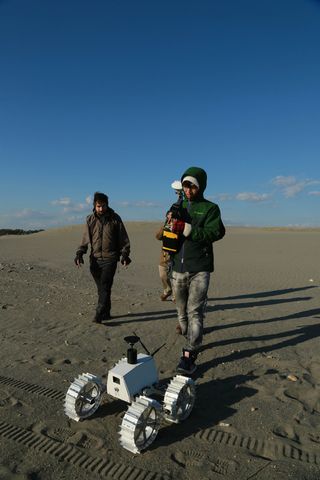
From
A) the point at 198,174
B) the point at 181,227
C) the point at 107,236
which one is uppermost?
the point at 198,174

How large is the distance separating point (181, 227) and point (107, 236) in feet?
9.63

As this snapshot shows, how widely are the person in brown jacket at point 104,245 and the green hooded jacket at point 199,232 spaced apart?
8.09 feet

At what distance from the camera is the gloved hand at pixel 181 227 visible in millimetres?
4676

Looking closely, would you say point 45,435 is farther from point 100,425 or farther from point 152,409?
point 152,409

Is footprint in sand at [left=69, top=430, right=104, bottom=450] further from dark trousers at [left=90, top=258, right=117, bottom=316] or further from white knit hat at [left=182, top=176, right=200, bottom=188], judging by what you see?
dark trousers at [left=90, top=258, right=117, bottom=316]

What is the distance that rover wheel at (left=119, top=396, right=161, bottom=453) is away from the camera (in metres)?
3.21

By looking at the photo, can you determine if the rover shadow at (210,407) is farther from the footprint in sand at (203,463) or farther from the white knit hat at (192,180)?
the white knit hat at (192,180)

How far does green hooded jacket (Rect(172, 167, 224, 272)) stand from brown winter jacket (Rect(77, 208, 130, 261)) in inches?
97.6

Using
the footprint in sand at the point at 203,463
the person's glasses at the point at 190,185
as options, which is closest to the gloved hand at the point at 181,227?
the person's glasses at the point at 190,185

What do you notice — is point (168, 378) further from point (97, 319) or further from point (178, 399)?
point (97, 319)

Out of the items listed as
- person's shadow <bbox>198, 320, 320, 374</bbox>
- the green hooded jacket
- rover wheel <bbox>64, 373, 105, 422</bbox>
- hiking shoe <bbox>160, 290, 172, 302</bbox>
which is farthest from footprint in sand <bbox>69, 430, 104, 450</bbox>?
hiking shoe <bbox>160, 290, 172, 302</bbox>

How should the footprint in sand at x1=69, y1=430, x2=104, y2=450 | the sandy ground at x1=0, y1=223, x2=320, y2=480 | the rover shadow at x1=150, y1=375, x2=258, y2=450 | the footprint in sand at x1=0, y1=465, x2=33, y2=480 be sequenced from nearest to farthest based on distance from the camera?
the footprint in sand at x1=0, y1=465, x2=33, y2=480
the sandy ground at x1=0, y1=223, x2=320, y2=480
the footprint in sand at x1=69, y1=430, x2=104, y2=450
the rover shadow at x1=150, y1=375, x2=258, y2=450

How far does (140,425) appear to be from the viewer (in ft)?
10.9

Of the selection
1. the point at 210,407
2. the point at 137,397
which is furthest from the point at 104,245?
the point at 137,397
